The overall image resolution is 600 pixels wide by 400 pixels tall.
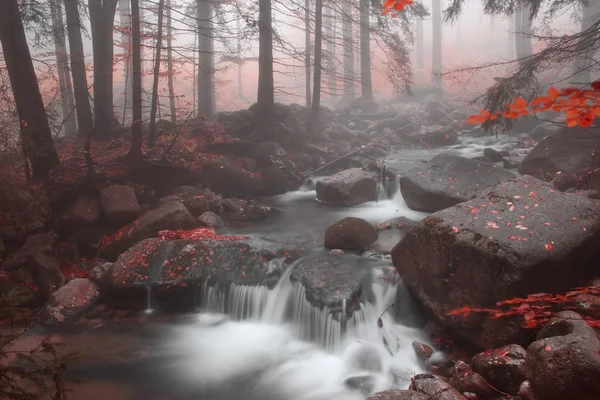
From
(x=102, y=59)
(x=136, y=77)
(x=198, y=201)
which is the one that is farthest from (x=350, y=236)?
(x=102, y=59)

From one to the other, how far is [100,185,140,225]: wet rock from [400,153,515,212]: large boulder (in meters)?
6.97

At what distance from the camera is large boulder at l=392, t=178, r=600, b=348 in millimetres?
4953

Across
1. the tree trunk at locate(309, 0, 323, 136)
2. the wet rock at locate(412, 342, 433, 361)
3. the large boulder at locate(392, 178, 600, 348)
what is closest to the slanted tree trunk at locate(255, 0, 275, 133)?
the tree trunk at locate(309, 0, 323, 136)

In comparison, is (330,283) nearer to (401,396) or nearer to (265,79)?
(401,396)

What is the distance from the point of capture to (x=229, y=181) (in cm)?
1172

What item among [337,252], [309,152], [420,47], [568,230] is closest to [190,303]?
[337,252]

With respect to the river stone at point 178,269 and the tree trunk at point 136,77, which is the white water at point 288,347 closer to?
the river stone at point 178,269

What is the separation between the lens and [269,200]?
1218cm

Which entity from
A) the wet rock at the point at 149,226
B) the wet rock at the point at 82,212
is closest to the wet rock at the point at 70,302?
the wet rock at the point at 149,226

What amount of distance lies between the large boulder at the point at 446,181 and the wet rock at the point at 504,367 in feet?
17.4

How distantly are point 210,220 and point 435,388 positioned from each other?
6.76 metres

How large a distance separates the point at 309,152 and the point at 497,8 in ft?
24.8

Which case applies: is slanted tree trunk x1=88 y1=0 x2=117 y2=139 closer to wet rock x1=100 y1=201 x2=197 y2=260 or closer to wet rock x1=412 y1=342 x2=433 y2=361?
wet rock x1=100 y1=201 x2=197 y2=260

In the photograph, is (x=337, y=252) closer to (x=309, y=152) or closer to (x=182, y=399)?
(x=182, y=399)
